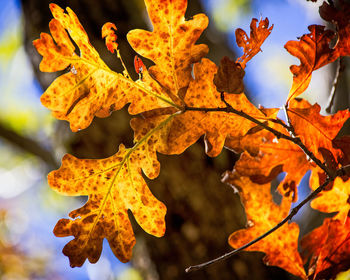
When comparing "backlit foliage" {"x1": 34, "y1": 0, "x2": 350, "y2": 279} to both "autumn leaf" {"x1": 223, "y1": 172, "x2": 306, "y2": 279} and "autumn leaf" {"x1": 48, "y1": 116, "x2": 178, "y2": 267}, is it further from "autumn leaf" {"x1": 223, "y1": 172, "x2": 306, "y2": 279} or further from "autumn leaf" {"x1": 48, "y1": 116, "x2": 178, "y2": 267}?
"autumn leaf" {"x1": 223, "y1": 172, "x2": 306, "y2": 279}

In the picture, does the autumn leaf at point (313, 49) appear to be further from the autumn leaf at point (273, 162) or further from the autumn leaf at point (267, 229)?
the autumn leaf at point (267, 229)

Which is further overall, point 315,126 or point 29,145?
point 29,145

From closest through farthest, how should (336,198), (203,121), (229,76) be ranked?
(229,76)
(203,121)
(336,198)

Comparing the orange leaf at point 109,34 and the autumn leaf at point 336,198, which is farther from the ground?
the orange leaf at point 109,34

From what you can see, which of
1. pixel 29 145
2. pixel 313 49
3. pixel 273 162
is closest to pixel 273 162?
pixel 273 162

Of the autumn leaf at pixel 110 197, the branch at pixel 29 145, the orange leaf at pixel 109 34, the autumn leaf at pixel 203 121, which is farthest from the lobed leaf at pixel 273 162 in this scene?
the branch at pixel 29 145

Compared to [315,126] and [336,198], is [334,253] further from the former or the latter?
[315,126]
